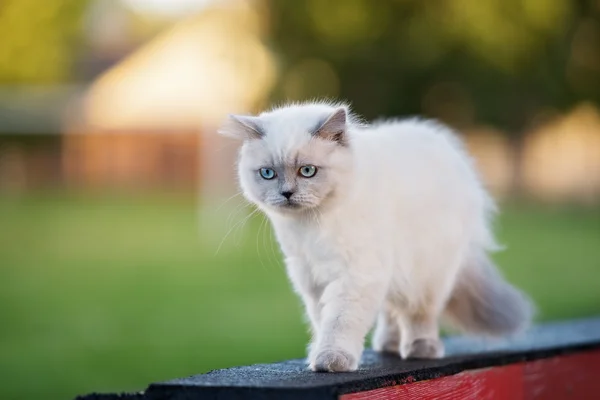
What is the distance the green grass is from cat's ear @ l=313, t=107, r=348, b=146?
2.88ft

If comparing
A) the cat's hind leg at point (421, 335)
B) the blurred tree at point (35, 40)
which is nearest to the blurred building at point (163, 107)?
the blurred tree at point (35, 40)

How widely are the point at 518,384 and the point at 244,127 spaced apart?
134 cm

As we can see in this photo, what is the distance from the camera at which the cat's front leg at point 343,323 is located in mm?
2721

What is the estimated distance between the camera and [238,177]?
3.11 meters

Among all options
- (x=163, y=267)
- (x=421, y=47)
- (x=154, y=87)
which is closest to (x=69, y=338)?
(x=163, y=267)

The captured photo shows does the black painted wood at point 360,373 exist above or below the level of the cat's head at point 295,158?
below

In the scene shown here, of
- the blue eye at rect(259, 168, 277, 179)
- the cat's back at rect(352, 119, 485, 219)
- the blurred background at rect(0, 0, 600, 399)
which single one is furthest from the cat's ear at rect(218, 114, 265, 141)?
the blurred background at rect(0, 0, 600, 399)

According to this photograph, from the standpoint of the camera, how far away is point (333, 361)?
270cm

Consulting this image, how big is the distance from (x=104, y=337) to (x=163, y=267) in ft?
12.6

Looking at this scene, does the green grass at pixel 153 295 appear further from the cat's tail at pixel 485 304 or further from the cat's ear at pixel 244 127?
the cat's tail at pixel 485 304

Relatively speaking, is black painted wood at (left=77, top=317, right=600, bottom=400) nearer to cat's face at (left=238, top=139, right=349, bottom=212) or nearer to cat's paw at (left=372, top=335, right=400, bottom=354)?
cat's paw at (left=372, top=335, right=400, bottom=354)

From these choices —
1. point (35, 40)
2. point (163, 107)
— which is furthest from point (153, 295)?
point (35, 40)

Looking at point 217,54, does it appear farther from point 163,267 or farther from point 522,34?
point 163,267

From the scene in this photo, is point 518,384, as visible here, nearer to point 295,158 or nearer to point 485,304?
point 485,304
